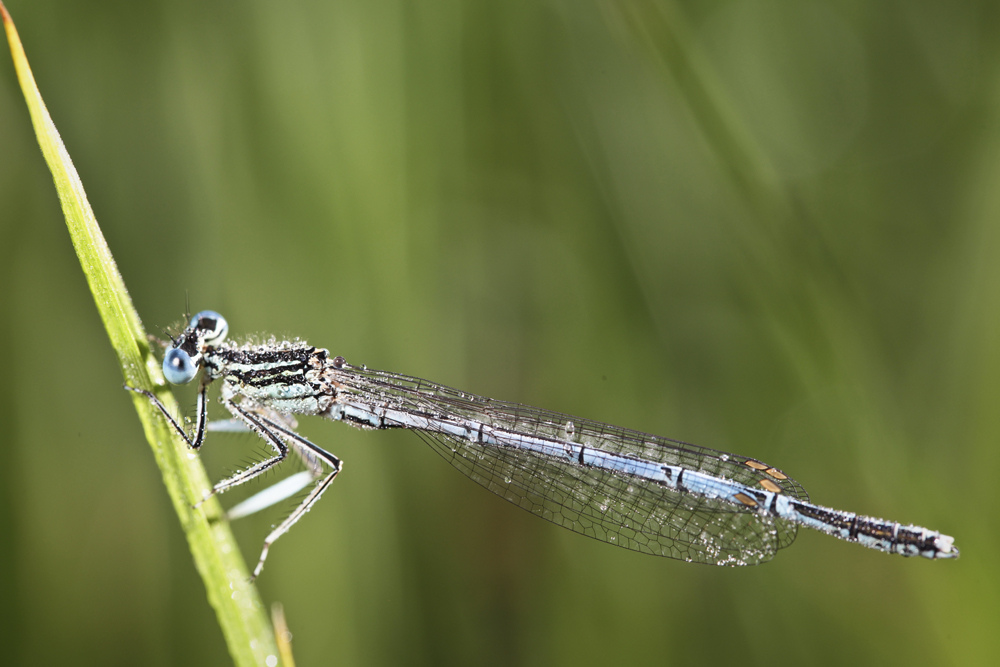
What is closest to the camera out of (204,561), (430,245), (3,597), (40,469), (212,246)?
(204,561)

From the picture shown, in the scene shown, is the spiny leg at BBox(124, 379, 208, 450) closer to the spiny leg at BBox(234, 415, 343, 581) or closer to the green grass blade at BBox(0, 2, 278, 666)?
the green grass blade at BBox(0, 2, 278, 666)

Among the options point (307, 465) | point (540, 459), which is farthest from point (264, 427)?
point (540, 459)

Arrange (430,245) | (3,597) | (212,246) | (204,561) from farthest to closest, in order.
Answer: (430,245) < (212,246) < (3,597) < (204,561)

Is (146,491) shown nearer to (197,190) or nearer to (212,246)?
(212,246)

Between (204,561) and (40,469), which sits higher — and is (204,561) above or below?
below

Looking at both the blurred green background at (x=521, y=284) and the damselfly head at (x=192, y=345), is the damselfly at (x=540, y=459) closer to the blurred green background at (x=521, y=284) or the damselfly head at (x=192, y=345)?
the damselfly head at (x=192, y=345)

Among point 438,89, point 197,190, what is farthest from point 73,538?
point 438,89

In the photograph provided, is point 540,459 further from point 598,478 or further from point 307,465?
point 307,465
